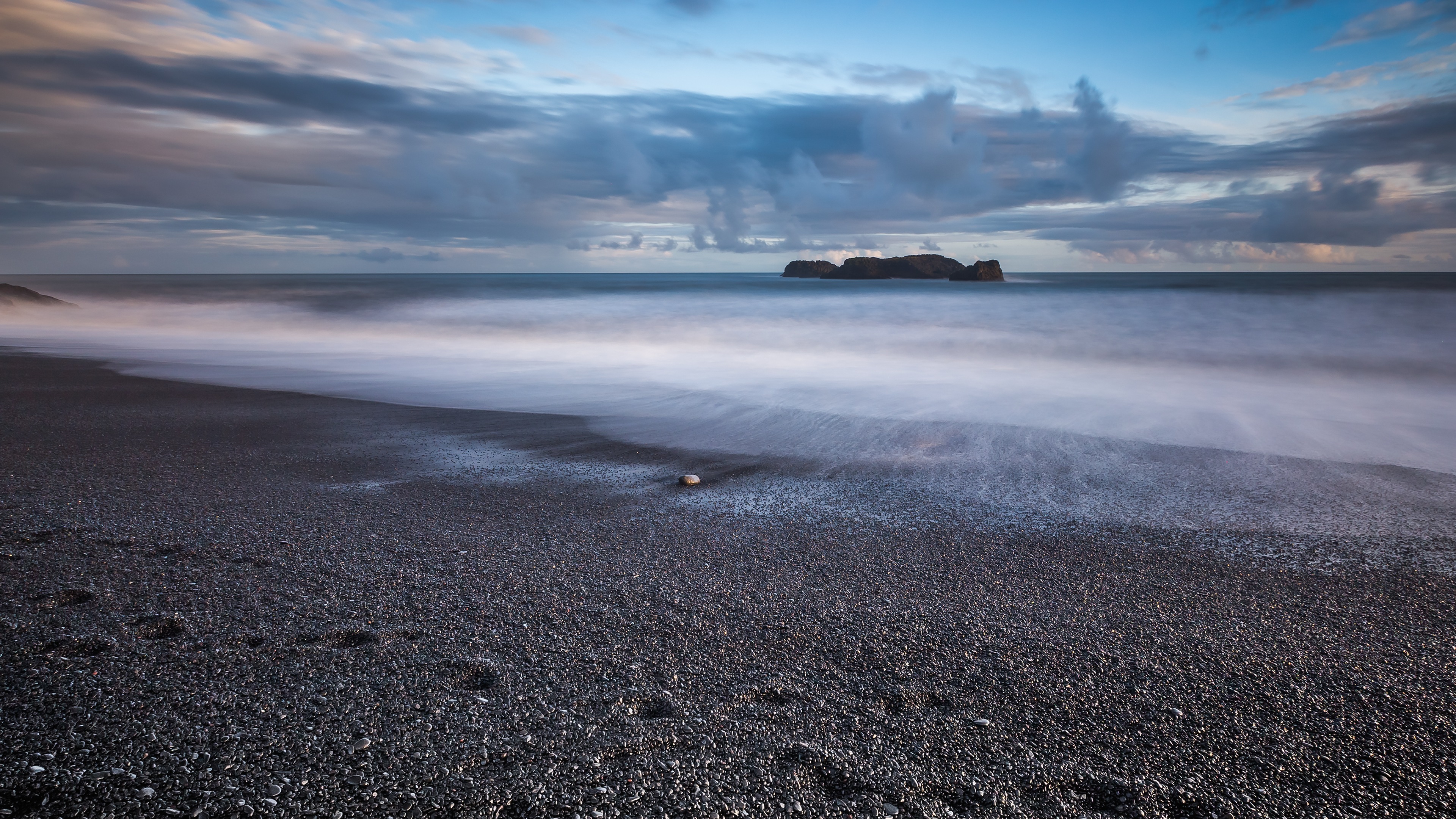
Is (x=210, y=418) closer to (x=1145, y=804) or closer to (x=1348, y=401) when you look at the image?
(x=1145, y=804)

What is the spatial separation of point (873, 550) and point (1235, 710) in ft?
5.40

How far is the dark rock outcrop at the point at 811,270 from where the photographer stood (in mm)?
105312

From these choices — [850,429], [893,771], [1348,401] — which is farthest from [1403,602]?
[1348,401]

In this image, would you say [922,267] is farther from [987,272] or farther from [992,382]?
[992,382]

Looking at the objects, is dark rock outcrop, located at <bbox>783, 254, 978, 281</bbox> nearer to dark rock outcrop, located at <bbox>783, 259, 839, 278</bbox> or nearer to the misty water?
dark rock outcrop, located at <bbox>783, 259, 839, 278</bbox>

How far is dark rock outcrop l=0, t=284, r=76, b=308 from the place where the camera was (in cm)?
2967

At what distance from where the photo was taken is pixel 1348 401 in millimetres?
9156

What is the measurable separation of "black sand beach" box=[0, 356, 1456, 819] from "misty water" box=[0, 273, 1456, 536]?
1.34m

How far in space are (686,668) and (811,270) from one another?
108958 millimetres

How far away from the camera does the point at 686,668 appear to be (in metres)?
2.55

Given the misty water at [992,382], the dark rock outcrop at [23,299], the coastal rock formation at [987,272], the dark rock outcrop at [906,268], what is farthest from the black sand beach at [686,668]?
the dark rock outcrop at [906,268]

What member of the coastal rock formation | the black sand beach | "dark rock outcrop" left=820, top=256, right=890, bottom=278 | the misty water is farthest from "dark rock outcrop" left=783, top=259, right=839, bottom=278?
the black sand beach

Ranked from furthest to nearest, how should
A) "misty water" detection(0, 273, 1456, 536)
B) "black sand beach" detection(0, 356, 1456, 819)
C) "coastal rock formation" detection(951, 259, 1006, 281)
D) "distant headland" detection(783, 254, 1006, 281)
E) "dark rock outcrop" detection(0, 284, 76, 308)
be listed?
"distant headland" detection(783, 254, 1006, 281) → "coastal rock formation" detection(951, 259, 1006, 281) → "dark rock outcrop" detection(0, 284, 76, 308) → "misty water" detection(0, 273, 1456, 536) → "black sand beach" detection(0, 356, 1456, 819)

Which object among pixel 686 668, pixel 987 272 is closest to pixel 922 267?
pixel 987 272
